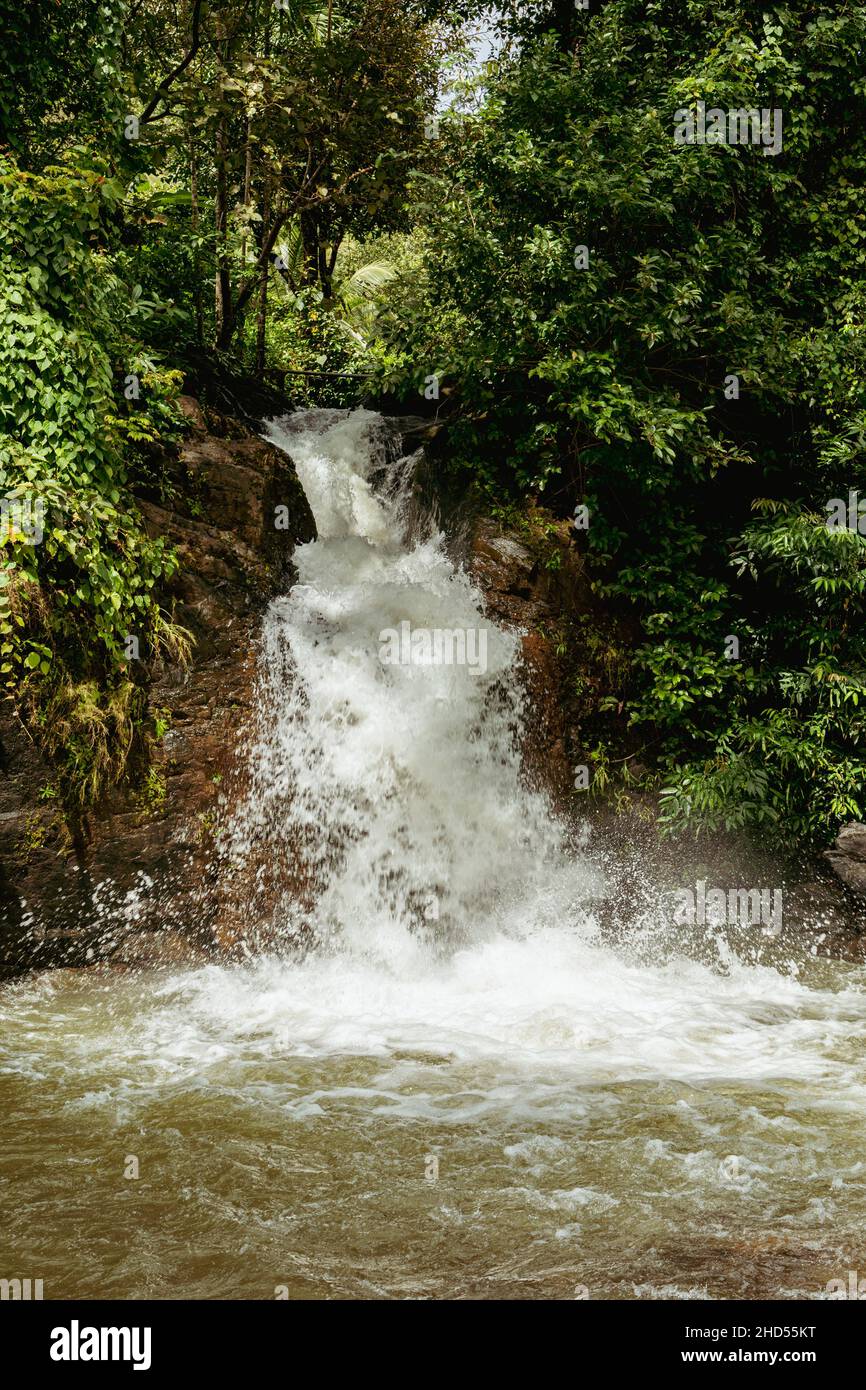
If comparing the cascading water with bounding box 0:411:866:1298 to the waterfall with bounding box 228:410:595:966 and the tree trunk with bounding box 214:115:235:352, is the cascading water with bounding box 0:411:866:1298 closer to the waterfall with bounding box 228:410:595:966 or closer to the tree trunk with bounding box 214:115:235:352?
the waterfall with bounding box 228:410:595:966

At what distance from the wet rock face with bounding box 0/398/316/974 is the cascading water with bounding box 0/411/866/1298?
291mm

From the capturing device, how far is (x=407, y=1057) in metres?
6.13

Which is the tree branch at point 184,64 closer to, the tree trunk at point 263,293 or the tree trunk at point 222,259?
the tree trunk at point 222,259

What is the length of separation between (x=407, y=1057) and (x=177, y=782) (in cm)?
304

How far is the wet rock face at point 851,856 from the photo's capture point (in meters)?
9.02

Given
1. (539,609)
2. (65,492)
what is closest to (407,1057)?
(65,492)

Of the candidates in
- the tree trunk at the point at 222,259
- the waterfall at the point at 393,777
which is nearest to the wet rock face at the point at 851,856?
the waterfall at the point at 393,777

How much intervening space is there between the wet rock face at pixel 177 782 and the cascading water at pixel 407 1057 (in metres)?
0.29

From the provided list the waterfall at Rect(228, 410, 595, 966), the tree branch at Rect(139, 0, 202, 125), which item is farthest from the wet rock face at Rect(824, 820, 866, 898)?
the tree branch at Rect(139, 0, 202, 125)

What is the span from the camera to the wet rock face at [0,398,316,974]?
736 cm

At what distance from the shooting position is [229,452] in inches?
368

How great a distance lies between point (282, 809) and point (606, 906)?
10.1 feet
